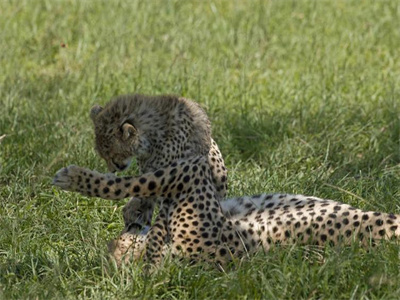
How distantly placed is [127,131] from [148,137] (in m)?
0.17

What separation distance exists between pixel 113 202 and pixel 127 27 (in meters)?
3.33

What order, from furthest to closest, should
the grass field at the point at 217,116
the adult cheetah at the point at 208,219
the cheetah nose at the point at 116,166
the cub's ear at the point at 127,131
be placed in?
the cheetah nose at the point at 116,166, the cub's ear at the point at 127,131, the adult cheetah at the point at 208,219, the grass field at the point at 217,116

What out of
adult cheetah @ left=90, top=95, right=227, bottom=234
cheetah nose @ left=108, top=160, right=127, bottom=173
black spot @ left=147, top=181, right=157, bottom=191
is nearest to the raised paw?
black spot @ left=147, top=181, right=157, bottom=191

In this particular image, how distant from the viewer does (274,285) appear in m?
4.29

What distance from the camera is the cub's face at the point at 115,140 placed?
16.9 ft

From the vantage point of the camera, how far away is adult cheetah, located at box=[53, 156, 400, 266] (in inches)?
182

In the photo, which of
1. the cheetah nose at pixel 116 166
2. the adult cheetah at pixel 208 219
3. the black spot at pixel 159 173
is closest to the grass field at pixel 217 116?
the adult cheetah at pixel 208 219

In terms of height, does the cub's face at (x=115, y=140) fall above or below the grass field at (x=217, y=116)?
above

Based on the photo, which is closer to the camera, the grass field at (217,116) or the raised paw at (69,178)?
the grass field at (217,116)

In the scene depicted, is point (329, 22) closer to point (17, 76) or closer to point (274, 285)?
point (17, 76)

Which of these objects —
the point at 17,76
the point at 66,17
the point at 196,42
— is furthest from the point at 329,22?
the point at 17,76

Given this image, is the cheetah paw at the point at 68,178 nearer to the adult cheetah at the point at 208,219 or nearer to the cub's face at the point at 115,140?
the adult cheetah at the point at 208,219

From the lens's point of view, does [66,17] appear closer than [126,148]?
No

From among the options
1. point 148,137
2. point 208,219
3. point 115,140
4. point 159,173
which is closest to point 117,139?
point 115,140
